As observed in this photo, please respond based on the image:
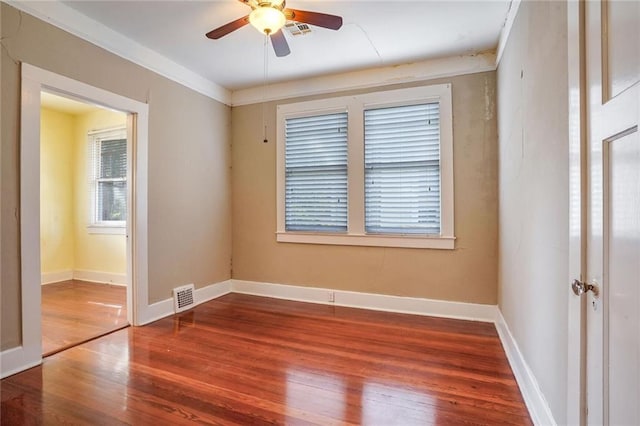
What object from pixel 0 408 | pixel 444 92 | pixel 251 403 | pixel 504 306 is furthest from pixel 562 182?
pixel 0 408

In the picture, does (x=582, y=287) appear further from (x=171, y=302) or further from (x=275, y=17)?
(x=171, y=302)

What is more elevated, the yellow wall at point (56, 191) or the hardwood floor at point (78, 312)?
the yellow wall at point (56, 191)

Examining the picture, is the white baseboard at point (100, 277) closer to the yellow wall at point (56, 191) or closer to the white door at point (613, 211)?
the yellow wall at point (56, 191)

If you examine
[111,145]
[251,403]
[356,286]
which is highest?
[111,145]

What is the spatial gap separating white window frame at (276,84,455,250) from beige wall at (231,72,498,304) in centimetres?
8

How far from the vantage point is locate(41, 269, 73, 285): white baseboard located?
15.7 feet

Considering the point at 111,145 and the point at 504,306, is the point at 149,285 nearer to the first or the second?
the point at 111,145

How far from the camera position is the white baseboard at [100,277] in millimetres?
4848

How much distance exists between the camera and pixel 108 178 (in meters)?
4.95

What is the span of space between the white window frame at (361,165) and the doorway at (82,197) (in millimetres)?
2515

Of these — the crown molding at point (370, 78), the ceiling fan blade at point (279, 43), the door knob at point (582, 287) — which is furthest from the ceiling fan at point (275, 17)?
the door knob at point (582, 287)

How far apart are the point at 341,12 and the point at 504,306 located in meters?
2.73

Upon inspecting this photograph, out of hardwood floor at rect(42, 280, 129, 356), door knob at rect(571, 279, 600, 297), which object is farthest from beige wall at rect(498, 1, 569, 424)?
hardwood floor at rect(42, 280, 129, 356)

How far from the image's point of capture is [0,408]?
6.00 feet
